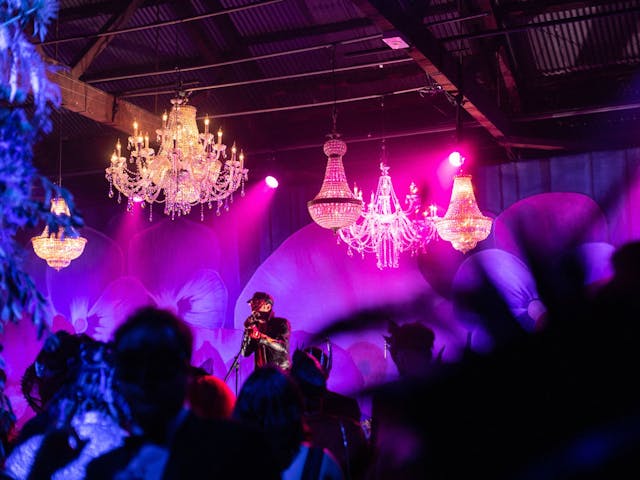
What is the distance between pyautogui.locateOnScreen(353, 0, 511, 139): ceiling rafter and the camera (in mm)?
4541

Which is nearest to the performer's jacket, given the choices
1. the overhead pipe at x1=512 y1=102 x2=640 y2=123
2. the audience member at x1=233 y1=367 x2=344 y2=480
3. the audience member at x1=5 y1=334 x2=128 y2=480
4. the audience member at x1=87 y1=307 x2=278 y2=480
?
the overhead pipe at x1=512 y1=102 x2=640 y2=123

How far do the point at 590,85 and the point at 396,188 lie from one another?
240 centimetres

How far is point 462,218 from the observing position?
20.6 feet

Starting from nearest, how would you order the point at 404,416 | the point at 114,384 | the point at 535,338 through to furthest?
the point at 535,338 < the point at 404,416 < the point at 114,384

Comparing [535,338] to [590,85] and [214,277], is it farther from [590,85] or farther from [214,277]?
[214,277]

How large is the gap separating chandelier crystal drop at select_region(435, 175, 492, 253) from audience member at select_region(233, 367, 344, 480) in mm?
4284

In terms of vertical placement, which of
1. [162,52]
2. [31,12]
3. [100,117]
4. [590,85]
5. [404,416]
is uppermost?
[162,52]

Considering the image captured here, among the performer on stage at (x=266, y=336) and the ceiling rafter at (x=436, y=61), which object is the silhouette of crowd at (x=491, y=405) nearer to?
the ceiling rafter at (x=436, y=61)

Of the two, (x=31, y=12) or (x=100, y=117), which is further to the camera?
(x=100, y=117)

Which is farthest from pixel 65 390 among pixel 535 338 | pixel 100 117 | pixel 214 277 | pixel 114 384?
pixel 214 277

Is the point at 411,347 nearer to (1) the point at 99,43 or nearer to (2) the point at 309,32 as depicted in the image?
(1) the point at 99,43

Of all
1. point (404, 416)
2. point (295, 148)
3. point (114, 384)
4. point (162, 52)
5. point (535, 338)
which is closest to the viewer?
point (535, 338)

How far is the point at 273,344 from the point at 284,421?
4.85 meters

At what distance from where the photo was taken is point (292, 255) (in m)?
9.22
